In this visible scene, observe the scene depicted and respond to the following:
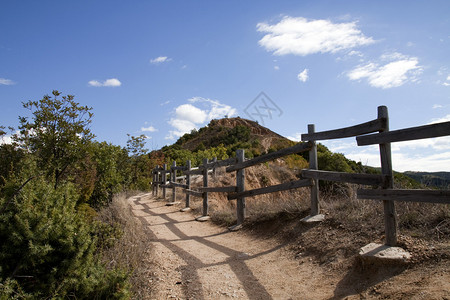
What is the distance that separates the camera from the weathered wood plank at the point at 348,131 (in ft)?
14.1

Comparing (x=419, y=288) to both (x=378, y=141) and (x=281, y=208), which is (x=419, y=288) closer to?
(x=378, y=141)

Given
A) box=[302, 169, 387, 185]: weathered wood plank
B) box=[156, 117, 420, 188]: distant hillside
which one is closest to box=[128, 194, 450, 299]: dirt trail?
box=[302, 169, 387, 185]: weathered wood plank

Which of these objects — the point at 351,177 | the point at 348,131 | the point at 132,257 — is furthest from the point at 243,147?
the point at 132,257

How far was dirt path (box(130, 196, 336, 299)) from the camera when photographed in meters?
3.78

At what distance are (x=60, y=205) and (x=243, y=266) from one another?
2.86 meters

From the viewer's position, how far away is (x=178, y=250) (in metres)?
5.76

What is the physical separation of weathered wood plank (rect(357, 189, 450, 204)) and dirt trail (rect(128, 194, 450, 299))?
0.69 meters

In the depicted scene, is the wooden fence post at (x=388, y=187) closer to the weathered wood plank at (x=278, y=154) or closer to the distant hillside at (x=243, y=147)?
the distant hillside at (x=243, y=147)

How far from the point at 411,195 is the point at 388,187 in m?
0.43

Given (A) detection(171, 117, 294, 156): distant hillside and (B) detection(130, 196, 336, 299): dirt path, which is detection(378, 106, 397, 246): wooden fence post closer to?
(B) detection(130, 196, 336, 299): dirt path

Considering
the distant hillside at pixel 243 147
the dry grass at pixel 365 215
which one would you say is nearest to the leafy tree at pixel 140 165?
the distant hillside at pixel 243 147

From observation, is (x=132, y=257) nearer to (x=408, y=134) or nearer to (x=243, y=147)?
(x=408, y=134)

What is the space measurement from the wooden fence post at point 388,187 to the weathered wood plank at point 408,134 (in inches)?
4.9

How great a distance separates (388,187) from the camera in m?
4.11
